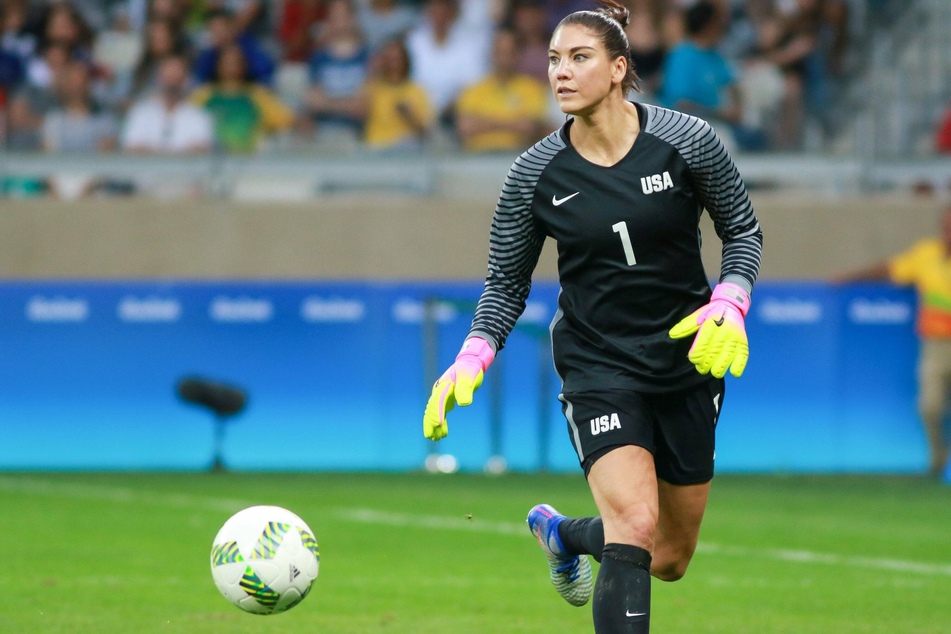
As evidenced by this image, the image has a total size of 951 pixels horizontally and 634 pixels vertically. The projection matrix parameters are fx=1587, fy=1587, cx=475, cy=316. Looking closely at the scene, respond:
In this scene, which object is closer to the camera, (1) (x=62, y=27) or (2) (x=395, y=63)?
(2) (x=395, y=63)

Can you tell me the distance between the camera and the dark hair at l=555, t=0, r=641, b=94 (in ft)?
18.3

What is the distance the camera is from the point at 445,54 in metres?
15.8

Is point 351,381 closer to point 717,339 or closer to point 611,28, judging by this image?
point 611,28

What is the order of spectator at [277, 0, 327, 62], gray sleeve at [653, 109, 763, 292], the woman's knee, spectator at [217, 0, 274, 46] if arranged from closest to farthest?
the woman's knee
gray sleeve at [653, 109, 763, 292]
spectator at [277, 0, 327, 62]
spectator at [217, 0, 274, 46]

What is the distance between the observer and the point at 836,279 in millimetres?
15141

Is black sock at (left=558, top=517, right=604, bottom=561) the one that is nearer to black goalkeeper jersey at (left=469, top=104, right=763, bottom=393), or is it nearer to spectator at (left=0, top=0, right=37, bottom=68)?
black goalkeeper jersey at (left=469, top=104, right=763, bottom=393)

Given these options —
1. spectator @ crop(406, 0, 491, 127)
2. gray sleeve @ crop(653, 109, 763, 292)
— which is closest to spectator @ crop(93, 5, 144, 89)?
spectator @ crop(406, 0, 491, 127)

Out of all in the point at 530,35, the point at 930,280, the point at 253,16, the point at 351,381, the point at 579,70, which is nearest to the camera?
the point at 579,70

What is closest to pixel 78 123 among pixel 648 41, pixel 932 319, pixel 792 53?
pixel 648 41

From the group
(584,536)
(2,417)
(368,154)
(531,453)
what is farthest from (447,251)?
(584,536)

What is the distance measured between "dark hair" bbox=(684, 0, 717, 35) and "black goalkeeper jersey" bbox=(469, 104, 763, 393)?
8247 millimetres

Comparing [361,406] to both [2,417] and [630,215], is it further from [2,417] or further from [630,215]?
[630,215]

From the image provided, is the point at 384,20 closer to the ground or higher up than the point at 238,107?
higher up

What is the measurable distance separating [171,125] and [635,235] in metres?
10.4
